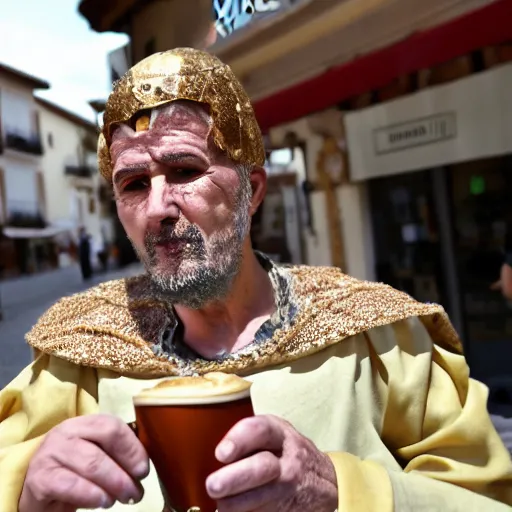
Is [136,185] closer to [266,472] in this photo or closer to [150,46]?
[266,472]

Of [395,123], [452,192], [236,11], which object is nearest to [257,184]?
[236,11]

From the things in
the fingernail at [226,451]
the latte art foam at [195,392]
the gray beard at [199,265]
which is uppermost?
the gray beard at [199,265]

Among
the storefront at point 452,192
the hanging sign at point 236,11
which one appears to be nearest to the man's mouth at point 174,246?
the hanging sign at point 236,11

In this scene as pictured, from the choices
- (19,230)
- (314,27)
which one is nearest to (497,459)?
(19,230)

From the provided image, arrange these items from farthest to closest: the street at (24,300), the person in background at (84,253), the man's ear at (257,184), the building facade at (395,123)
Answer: the building facade at (395,123)
the person in background at (84,253)
the street at (24,300)
the man's ear at (257,184)

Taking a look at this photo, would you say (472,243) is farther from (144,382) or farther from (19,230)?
(144,382)

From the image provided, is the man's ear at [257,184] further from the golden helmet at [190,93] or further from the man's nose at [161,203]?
the man's nose at [161,203]

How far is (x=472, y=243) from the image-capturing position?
151 inches

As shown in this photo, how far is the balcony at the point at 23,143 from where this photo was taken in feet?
7.18

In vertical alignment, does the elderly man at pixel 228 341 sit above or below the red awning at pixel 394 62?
below

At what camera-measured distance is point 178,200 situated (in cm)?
112

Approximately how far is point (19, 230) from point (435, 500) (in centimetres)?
175

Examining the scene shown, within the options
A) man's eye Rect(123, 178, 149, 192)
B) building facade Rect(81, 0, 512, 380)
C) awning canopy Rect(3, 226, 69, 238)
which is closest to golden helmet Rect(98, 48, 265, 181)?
man's eye Rect(123, 178, 149, 192)

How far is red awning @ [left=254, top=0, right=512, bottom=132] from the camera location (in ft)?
8.67
